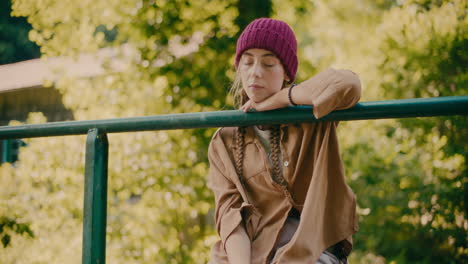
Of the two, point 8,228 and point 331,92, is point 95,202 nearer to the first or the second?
point 331,92

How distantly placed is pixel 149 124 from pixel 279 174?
0.47 m

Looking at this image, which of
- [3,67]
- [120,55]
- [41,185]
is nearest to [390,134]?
[120,55]

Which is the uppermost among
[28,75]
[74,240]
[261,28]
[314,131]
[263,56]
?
[28,75]

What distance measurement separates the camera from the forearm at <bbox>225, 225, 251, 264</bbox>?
136 cm

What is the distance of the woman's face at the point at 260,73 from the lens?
4.76 feet

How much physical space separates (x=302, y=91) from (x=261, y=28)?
15.9 inches

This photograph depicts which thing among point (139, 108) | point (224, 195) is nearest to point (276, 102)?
point (224, 195)

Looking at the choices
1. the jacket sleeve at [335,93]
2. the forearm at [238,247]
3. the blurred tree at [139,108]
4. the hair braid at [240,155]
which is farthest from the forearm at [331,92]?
the blurred tree at [139,108]

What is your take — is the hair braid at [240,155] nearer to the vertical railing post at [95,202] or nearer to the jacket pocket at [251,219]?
the jacket pocket at [251,219]

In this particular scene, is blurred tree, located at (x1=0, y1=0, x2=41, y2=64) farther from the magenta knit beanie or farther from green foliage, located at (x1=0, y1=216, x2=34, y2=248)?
the magenta knit beanie

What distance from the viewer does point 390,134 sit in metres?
4.41

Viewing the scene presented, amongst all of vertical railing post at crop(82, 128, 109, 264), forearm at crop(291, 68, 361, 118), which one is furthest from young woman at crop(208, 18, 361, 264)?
vertical railing post at crop(82, 128, 109, 264)

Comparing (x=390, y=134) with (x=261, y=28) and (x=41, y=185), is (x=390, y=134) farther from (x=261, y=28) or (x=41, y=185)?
(x=41, y=185)

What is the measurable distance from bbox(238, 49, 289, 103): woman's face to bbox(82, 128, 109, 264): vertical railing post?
0.55 meters
